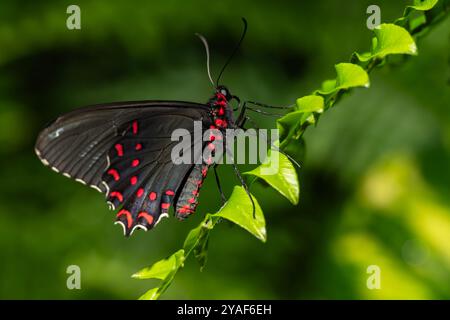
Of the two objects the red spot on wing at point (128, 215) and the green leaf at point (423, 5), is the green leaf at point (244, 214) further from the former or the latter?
the red spot on wing at point (128, 215)

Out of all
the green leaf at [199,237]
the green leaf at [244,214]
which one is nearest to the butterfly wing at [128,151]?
the green leaf at [199,237]

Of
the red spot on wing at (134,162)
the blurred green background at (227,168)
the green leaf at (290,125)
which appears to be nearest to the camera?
the green leaf at (290,125)

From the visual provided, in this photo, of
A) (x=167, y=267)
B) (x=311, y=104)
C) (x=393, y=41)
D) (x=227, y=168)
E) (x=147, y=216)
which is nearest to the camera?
(x=393, y=41)

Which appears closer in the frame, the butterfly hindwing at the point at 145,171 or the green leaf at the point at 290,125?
the green leaf at the point at 290,125

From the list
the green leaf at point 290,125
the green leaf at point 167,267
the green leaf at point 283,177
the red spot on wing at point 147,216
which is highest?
the green leaf at point 290,125

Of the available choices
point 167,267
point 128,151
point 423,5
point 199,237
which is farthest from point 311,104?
point 128,151

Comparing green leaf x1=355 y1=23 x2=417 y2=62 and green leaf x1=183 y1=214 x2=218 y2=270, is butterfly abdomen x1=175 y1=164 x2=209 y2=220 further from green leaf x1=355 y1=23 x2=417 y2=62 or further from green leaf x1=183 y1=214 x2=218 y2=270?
green leaf x1=355 y1=23 x2=417 y2=62

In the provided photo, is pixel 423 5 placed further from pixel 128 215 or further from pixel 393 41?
pixel 128 215

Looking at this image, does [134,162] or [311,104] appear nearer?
[311,104]
